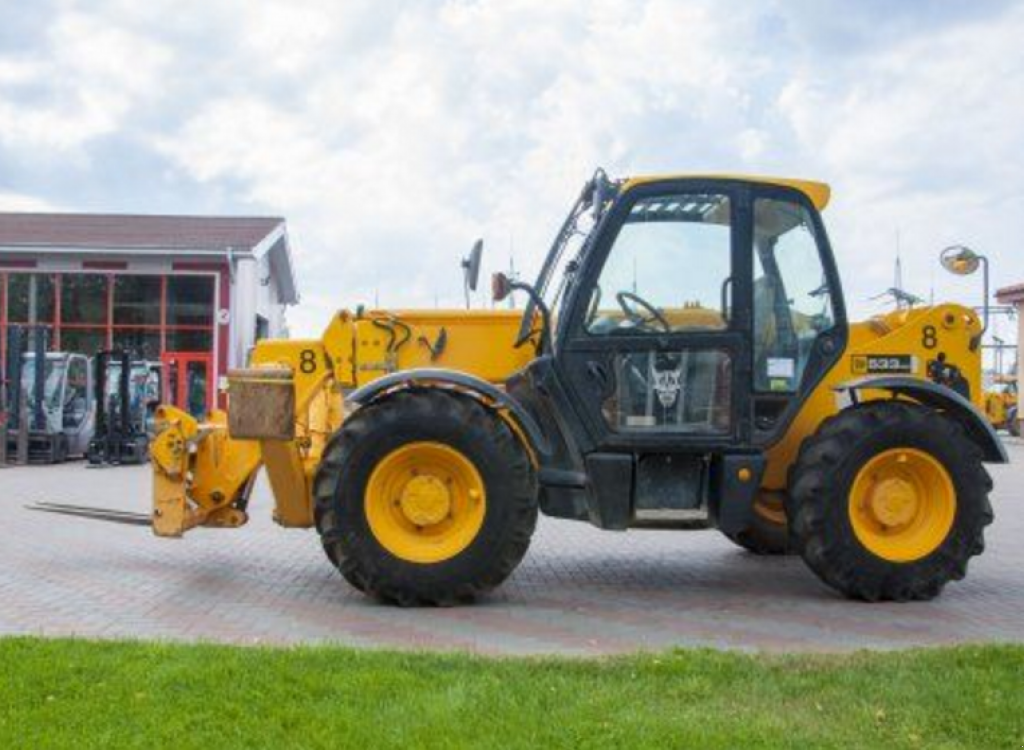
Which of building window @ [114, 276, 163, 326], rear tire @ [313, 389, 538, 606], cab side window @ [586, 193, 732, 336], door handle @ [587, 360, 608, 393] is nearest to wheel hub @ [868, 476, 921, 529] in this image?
cab side window @ [586, 193, 732, 336]

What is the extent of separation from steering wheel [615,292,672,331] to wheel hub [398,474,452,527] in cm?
171

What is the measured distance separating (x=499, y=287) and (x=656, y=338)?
1.12m

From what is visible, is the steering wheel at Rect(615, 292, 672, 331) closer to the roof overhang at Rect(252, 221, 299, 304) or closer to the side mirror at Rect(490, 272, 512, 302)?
the side mirror at Rect(490, 272, 512, 302)

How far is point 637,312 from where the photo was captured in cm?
863

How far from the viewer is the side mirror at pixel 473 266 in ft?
28.3

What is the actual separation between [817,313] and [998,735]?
4258mm

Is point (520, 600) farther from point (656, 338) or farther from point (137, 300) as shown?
point (137, 300)

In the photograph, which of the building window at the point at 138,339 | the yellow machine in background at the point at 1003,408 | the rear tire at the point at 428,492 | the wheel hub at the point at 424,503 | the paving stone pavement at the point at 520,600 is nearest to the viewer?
the paving stone pavement at the point at 520,600

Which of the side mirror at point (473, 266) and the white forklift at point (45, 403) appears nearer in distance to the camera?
the side mirror at point (473, 266)

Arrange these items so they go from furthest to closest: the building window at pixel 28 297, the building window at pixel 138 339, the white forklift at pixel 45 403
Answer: the building window at pixel 138 339, the building window at pixel 28 297, the white forklift at pixel 45 403

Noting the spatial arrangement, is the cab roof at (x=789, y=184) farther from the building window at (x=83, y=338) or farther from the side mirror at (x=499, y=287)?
the building window at (x=83, y=338)

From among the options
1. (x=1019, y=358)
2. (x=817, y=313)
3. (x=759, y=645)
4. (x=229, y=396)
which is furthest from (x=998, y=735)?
(x=1019, y=358)

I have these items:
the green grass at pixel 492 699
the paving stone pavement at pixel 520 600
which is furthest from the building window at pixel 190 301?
the green grass at pixel 492 699

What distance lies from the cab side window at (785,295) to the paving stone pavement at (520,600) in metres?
1.59
